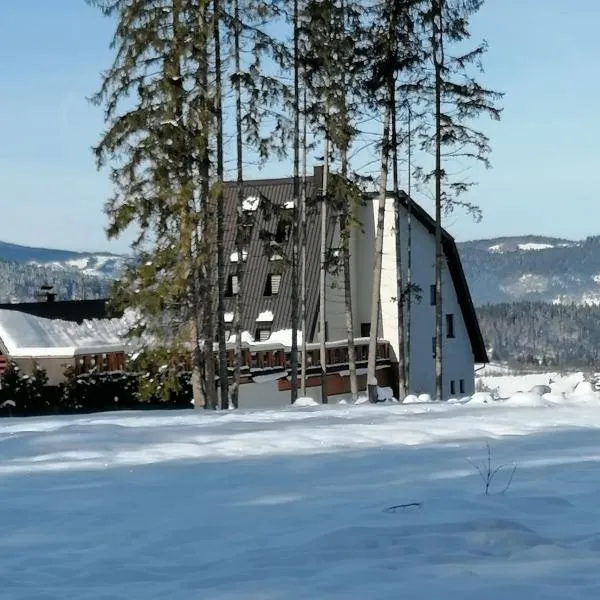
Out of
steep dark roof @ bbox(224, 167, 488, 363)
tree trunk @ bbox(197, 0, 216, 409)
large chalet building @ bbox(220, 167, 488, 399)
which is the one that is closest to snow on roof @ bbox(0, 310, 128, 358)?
steep dark roof @ bbox(224, 167, 488, 363)

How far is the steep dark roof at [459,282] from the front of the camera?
3966cm

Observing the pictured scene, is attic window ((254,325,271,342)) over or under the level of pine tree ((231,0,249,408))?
under

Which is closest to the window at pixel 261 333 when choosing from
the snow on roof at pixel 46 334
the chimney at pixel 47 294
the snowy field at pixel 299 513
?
the snow on roof at pixel 46 334

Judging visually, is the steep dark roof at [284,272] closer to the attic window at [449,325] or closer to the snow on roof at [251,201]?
the snow on roof at [251,201]

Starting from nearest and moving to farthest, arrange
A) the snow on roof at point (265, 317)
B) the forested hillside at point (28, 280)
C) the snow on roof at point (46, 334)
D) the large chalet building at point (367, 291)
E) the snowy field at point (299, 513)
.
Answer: the snowy field at point (299, 513) → the snow on roof at point (46, 334) → the large chalet building at point (367, 291) → the snow on roof at point (265, 317) → the forested hillside at point (28, 280)

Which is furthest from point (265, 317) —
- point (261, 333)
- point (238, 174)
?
point (238, 174)

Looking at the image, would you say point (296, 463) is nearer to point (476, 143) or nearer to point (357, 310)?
point (476, 143)

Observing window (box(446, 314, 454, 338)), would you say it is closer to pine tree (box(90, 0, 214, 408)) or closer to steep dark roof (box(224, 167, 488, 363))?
steep dark roof (box(224, 167, 488, 363))

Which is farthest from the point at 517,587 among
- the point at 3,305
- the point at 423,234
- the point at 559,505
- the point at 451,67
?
the point at 423,234

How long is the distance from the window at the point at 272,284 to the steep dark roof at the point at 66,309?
621 centimetres

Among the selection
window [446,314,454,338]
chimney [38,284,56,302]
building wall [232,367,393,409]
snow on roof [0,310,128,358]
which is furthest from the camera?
chimney [38,284,56,302]

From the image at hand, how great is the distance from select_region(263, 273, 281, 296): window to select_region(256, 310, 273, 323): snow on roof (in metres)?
0.98

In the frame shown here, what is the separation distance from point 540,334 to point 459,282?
114391 mm

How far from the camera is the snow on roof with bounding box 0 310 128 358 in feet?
99.0
